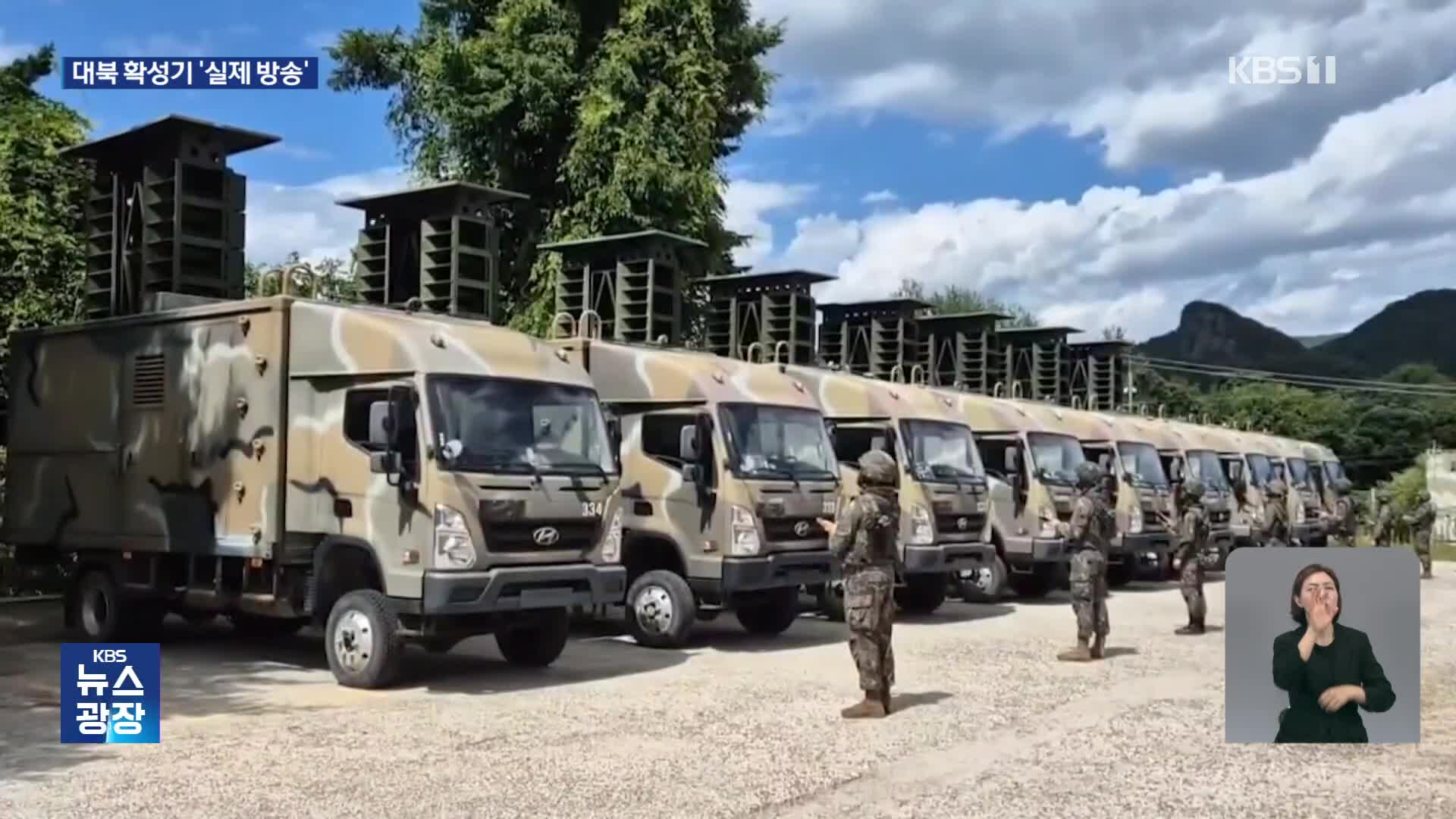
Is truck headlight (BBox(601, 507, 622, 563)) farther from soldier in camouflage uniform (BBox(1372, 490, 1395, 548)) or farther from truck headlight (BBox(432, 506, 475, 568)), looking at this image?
soldier in camouflage uniform (BBox(1372, 490, 1395, 548))

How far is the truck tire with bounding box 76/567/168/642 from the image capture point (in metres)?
11.9

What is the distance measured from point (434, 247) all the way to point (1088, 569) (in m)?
6.68

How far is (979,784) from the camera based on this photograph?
708cm

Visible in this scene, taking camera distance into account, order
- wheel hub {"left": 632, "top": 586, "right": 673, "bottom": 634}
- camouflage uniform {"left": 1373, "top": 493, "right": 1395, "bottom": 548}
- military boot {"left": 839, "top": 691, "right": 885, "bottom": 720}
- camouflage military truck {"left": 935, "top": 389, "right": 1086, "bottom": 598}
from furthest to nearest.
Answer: camouflage uniform {"left": 1373, "top": 493, "right": 1395, "bottom": 548} → camouflage military truck {"left": 935, "top": 389, "right": 1086, "bottom": 598} → wheel hub {"left": 632, "top": 586, "right": 673, "bottom": 634} → military boot {"left": 839, "top": 691, "right": 885, "bottom": 720}

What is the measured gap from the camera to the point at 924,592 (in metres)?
15.9

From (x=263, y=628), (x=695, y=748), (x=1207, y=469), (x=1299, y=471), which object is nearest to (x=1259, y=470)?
(x=1299, y=471)

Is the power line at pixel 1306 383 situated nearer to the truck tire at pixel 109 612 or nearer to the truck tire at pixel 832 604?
the truck tire at pixel 832 604

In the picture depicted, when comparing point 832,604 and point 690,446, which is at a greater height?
point 690,446

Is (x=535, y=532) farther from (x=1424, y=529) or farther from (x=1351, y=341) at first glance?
(x=1351, y=341)

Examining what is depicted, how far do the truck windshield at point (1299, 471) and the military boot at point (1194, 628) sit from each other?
15.5 meters

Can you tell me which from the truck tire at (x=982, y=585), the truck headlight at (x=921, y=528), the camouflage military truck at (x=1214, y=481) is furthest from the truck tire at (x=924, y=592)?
the camouflage military truck at (x=1214, y=481)

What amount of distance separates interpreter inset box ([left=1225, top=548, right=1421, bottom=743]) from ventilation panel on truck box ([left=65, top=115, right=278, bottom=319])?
1011 centimetres

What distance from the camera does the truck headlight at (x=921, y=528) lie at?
48.7 feet

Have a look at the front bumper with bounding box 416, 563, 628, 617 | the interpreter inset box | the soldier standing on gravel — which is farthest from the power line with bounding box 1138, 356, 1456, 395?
the interpreter inset box
